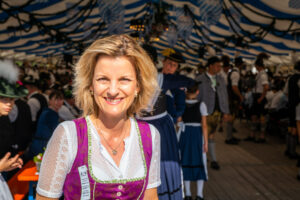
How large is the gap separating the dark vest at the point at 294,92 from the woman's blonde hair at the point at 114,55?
11.4 ft

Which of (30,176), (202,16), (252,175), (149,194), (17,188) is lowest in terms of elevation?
(252,175)

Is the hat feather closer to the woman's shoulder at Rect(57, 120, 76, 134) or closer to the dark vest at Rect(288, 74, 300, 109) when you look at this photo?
the woman's shoulder at Rect(57, 120, 76, 134)

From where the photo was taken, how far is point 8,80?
7.09 ft

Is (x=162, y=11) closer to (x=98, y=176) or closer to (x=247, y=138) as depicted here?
(x=247, y=138)

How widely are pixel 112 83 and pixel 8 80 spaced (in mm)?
1485

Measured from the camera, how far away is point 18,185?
2740 mm

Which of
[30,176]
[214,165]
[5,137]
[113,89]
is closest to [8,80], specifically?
[5,137]

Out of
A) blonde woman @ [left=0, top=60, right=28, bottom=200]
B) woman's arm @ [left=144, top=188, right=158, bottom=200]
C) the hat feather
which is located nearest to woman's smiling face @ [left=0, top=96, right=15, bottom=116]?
blonde woman @ [left=0, top=60, right=28, bottom=200]

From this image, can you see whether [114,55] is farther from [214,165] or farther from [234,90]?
[234,90]

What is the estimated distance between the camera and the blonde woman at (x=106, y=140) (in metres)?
1.07

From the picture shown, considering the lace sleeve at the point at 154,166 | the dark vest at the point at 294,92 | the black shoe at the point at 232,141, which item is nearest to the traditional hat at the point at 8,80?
the lace sleeve at the point at 154,166

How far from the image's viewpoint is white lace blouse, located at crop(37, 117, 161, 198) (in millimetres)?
1051

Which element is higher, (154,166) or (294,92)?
(294,92)

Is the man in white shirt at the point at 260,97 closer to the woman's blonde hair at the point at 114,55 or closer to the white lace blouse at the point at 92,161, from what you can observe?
the woman's blonde hair at the point at 114,55
